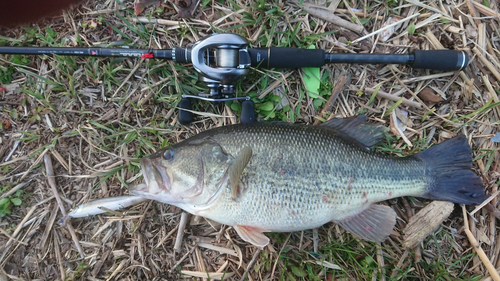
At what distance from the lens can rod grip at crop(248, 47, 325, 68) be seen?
2598mm

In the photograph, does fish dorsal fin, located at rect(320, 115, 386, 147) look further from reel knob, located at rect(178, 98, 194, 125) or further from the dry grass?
reel knob, located at rect(178, 98, 194, 125)

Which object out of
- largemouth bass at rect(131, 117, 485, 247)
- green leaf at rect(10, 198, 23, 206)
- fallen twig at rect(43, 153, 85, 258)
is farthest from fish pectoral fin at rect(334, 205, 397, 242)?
green leaf at rect(10, 198, 23, 206)

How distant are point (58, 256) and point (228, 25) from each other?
9.61ft

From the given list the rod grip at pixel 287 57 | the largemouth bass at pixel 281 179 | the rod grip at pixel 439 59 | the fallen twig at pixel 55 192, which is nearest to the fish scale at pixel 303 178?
the largemouth bass at pixel 281 179

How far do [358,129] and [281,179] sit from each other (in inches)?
37.4

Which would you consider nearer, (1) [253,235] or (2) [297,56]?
(1) [253,235]

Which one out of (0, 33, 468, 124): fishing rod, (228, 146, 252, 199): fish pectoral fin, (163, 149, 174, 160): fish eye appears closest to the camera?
(228, 146, 252, 199): fish pectoral fin

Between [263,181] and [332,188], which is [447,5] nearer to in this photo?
[332,188]

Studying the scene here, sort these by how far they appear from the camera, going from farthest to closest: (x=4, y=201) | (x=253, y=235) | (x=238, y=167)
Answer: (x=4, y=201), (x=253, y=235), (x=238, y=167)

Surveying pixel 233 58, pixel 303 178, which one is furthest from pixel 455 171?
pixel 233 58

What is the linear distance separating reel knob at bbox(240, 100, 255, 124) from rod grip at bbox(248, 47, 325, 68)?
0.39 metres

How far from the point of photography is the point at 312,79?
112 inches

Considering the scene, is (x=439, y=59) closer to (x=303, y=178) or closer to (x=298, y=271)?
(x=303, y=178)

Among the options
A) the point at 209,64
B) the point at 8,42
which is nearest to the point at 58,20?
the point at 8,42
